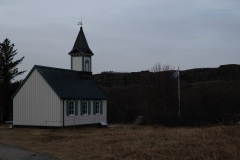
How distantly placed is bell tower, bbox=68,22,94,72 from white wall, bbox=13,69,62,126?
705 cm

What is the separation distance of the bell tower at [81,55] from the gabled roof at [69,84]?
4.31ft

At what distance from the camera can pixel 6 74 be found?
1816 inches

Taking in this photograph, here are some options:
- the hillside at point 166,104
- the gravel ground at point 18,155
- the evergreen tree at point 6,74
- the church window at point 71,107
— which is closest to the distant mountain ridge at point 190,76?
the hillside at point 166,104

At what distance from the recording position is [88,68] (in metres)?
43.9

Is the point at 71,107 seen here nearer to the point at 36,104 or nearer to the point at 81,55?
the point at 36,104

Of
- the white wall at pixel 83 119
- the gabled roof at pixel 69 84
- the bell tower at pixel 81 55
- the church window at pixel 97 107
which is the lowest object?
the white wall at pixel 83 119

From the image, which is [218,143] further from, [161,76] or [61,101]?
[161,76]

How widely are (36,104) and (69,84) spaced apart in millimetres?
3906

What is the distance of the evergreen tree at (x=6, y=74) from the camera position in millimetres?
45656

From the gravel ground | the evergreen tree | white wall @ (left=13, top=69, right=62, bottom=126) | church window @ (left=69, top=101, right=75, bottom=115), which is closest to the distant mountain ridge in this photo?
the evergreen tree

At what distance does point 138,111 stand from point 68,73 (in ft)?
44.3

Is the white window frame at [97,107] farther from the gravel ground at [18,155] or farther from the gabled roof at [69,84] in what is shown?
the gravel ground at [18,155]

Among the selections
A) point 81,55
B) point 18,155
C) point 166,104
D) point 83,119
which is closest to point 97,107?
point 83,119

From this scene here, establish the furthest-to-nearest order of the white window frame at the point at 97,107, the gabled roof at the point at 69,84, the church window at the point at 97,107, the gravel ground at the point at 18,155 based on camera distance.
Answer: the white window frame at the point at 97,107 < the church window at the point at 97,107 < the gabled roof at the point at 69,84 < the gravel ground at the point at 18,155
